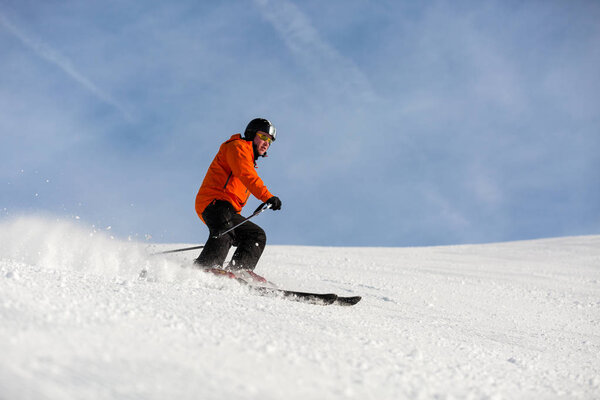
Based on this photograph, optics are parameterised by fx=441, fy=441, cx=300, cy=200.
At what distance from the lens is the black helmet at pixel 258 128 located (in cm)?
537

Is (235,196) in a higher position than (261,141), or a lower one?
lower

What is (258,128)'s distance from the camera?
5363 millimetres

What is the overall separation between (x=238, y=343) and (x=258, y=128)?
142 inches

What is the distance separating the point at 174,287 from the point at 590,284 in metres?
8.42

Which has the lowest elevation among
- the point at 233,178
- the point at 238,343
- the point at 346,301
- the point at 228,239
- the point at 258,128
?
the point at 238,343

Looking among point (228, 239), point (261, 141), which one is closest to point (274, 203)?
point (228, 239)

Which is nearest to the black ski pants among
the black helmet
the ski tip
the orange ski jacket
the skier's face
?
the orange ski jacket

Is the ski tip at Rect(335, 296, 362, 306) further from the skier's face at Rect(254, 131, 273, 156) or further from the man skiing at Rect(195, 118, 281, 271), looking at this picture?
the skier's face at Rect(254, 131, 273, 156)

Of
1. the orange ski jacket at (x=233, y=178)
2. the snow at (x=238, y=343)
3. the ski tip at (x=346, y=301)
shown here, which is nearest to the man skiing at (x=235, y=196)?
the orange ski jacket at (x=233, y=178)

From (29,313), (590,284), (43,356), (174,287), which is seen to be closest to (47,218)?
(174,287)

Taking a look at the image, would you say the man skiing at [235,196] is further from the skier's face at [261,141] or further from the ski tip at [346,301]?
the ski tip at [346,301]

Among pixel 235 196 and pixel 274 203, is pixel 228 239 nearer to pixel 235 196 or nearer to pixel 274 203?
pixel 235 196

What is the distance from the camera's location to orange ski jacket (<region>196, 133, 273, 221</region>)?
15.8ft

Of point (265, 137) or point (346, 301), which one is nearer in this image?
point (346, 301)
